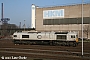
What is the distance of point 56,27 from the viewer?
9912 centimetres

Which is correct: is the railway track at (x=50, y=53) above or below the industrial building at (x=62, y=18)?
below

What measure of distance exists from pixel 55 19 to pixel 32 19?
131 ft

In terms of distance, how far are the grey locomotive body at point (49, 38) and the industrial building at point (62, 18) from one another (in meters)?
39.3

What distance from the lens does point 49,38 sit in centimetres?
5419

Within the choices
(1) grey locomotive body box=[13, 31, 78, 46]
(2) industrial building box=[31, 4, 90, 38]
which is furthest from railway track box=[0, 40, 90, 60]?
(2) industrial building box=[31, 4, 90, 38]

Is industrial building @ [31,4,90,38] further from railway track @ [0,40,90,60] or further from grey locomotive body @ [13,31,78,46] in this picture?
railway track @ [0,40,90,60]

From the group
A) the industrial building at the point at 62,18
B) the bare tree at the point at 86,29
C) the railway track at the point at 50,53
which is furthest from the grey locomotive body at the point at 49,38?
the industrial building at the point at 62,18

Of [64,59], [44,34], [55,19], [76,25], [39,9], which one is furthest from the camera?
[39,9]

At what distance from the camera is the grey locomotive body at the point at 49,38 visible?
168 ft

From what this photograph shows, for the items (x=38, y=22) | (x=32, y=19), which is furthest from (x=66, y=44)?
(x=32, y=19)

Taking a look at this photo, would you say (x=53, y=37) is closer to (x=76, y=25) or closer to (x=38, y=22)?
(x=76, y=25)

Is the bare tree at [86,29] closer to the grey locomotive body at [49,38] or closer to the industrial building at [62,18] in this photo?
the industrial building at [62,18]

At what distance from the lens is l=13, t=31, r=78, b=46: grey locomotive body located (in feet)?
168

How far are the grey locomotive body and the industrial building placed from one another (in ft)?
129
